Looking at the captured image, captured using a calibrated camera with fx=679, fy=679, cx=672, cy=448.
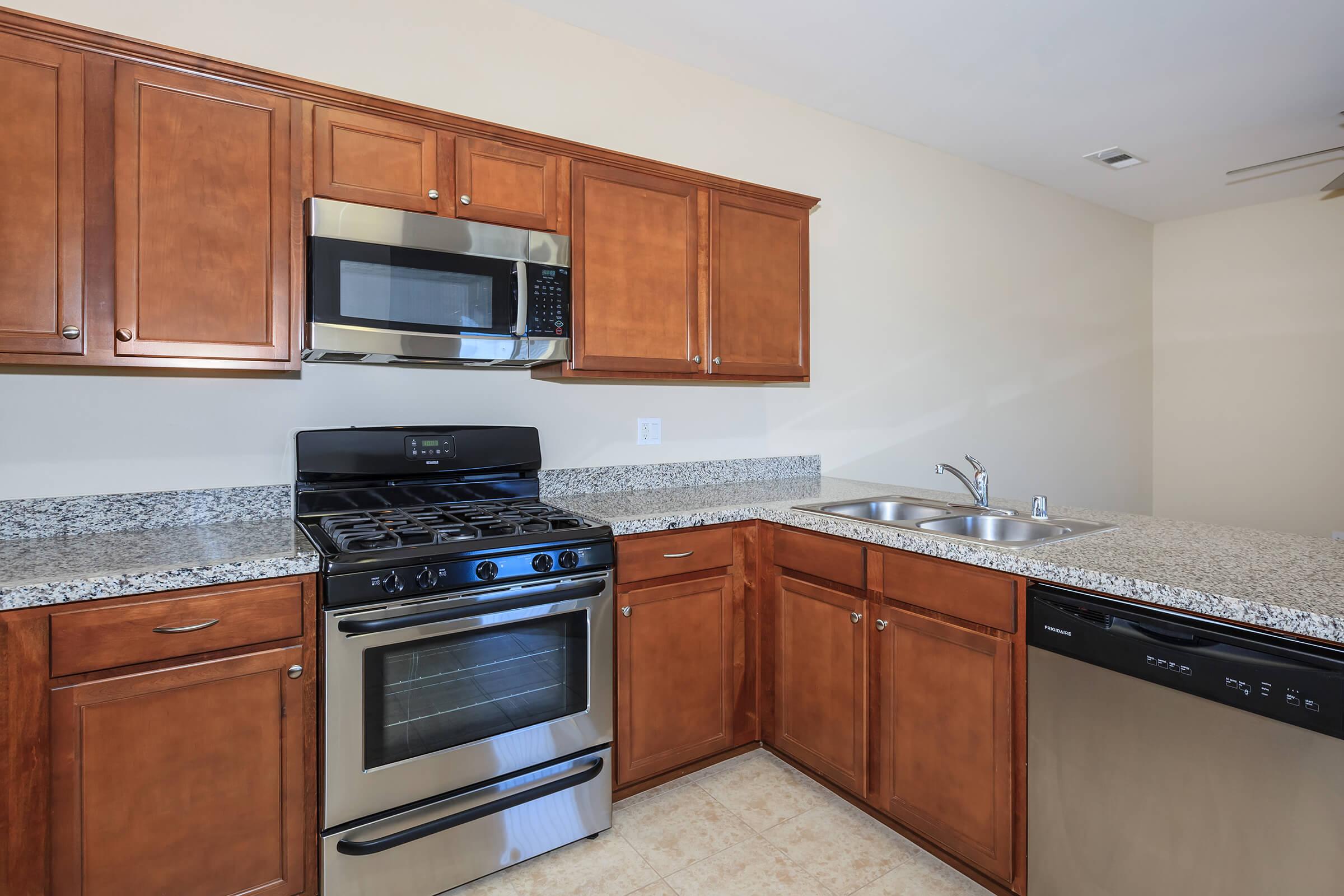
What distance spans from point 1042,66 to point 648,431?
2.26 m

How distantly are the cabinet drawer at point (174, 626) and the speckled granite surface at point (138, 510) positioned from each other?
2.14ft

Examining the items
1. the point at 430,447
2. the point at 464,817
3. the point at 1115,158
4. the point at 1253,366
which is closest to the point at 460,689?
the point at 464,817

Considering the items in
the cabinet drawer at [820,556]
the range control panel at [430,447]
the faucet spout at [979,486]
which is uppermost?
the range control panel at [430,447]

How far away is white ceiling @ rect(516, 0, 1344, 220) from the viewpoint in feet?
8.14

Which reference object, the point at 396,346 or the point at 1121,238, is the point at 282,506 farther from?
the point at 1121,238

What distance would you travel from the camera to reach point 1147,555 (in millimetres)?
1551

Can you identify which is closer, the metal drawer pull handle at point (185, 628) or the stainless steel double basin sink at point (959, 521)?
the metal drawer pull handle at point (185, 628)

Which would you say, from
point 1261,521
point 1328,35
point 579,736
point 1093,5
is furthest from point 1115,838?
point 1261,521

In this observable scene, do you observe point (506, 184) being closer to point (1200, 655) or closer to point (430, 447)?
point (430, 447)

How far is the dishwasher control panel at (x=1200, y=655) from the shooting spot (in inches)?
45.2

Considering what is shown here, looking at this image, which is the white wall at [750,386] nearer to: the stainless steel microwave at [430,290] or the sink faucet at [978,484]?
the stainless steel microwave at [430,290]

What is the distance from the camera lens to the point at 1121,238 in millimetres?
4855

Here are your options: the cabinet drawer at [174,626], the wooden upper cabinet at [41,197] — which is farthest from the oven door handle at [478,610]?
the wooden upper cabinet at [41,197]

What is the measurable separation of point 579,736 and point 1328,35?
3.77m
